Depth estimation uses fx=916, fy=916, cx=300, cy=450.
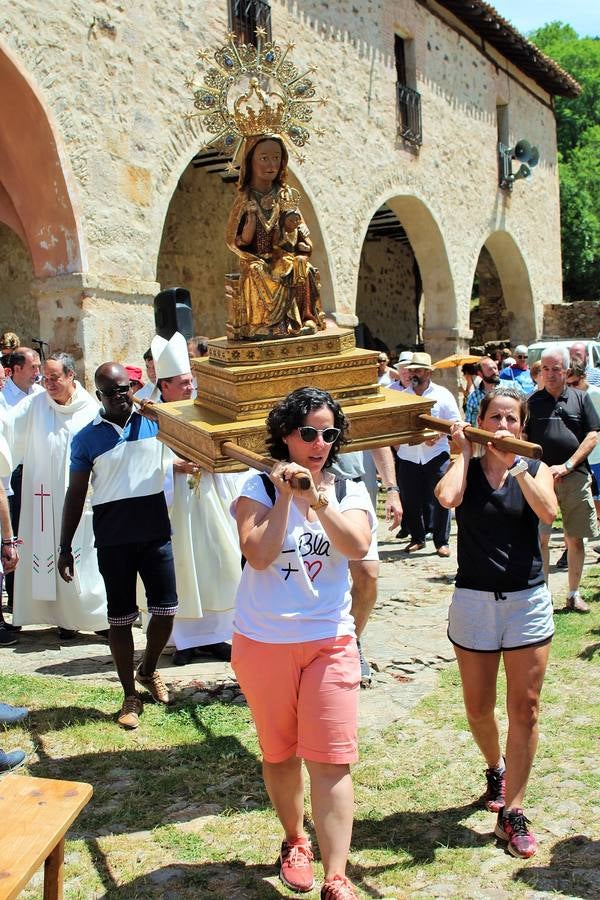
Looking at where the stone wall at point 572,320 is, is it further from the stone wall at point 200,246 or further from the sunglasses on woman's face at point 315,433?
the sunglasses on woman's face at point 315,433

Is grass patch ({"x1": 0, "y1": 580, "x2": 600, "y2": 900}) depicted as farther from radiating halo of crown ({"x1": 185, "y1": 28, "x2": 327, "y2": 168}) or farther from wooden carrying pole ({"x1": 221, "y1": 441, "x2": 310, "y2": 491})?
radiating halo of crown ({"x1": 185, "y1": 28, "x2": 327, "y2": 168})

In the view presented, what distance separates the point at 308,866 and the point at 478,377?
7.84 m

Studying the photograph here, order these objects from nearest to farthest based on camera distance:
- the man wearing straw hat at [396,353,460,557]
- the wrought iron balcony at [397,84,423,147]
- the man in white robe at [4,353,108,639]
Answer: the man in white robe at [4,353,108,639], the man wearing straw hat at [396,353,460,557], the wrought iron balcony at [397,84,423,147]

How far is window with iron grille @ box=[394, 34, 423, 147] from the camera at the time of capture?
1488 centimetres

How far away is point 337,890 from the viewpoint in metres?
2.77

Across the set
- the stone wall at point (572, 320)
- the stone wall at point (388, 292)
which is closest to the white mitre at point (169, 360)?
the stone wall at point (388, 292)

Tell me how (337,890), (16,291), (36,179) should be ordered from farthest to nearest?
(16,291) < (36,179) < (337,890)

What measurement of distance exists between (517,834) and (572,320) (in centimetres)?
1881

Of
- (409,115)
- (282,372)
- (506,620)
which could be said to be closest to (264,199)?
(282,372)

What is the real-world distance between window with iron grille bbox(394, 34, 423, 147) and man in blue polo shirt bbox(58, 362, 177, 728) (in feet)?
37.0

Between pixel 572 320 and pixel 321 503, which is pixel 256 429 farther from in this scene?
pixel 572 320

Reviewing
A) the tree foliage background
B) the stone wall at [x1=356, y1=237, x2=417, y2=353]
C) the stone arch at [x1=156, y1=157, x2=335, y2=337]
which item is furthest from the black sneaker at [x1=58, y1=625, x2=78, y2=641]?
the tree foliage background

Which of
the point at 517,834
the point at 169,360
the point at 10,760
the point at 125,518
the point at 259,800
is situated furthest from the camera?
the point at 169,360

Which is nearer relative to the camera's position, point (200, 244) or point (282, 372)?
point (282, 372)
